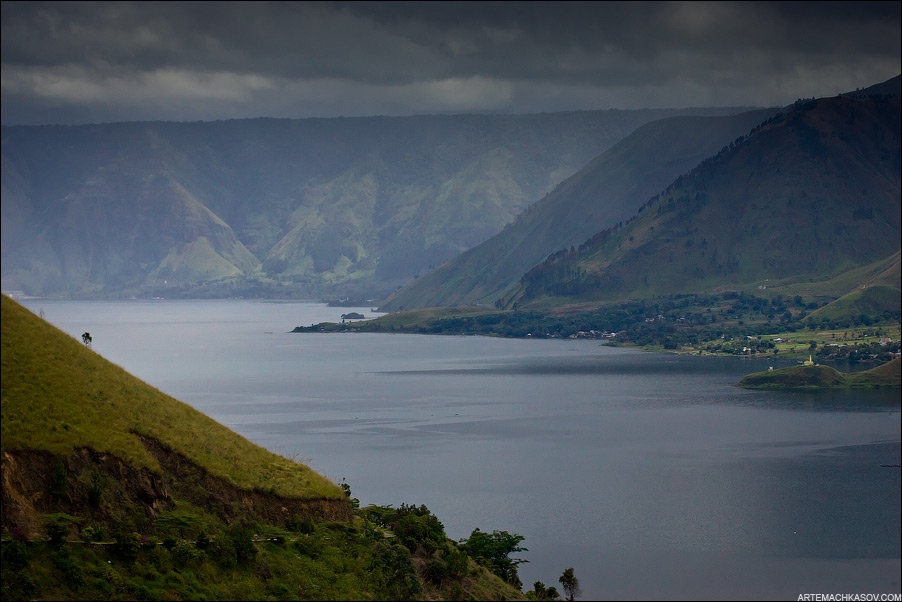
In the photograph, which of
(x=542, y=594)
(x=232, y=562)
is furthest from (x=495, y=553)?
(x=232, y=562)

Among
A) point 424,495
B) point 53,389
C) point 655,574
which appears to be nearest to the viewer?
point 53,389

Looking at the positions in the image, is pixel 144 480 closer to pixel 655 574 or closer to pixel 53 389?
pixel 53 389

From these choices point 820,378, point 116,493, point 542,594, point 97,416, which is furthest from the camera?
point 820,378

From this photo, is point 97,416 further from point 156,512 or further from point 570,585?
point 570,585

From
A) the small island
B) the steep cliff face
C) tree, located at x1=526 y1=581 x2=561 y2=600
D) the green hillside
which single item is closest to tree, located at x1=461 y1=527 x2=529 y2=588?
tree, located at x1=526 y1=581 x2=561 y2=600

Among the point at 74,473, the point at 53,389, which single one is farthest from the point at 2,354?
the point at 74,473

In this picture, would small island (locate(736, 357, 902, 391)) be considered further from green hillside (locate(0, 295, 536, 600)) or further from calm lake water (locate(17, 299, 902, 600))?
green hillside (locate(0, 295, 536, 600))

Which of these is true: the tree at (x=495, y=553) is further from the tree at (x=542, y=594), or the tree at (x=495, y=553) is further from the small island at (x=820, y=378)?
the small island at (x=820, y=378)

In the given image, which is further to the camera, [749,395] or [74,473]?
[749,395]
